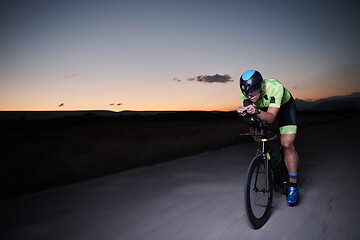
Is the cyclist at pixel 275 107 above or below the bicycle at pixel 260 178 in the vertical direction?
above

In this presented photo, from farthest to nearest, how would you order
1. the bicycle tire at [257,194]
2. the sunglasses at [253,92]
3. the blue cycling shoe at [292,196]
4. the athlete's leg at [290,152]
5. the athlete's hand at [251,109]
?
the blue cycling shoe at [292,196] → the athlete's leg at [290,152] → the sunglasses at [253,92] → the bicycle tire at [257,194] → the athlete's hand at [251,109]

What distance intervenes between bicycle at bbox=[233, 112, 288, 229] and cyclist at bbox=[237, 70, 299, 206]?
0.58ft

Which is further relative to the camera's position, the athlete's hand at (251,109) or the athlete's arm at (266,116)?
the athlete's arm at (266,116)

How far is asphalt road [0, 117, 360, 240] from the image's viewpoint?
10.7ft

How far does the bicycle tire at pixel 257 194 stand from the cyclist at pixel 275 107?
48 centimetres

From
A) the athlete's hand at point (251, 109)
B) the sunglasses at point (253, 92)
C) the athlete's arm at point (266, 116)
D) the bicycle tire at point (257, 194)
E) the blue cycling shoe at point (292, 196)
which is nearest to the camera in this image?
the athlete's hand at point (251, 109)

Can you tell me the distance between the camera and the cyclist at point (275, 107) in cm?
327

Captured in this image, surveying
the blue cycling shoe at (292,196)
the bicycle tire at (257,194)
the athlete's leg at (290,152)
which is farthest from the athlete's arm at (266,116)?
the blue cycling shoe at (292,196)

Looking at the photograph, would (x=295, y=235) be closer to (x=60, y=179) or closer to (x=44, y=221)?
(x=44, y=221)

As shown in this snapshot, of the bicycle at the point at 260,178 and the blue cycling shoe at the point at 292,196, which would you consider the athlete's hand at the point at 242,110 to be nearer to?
the bicycle at the point at 260,178

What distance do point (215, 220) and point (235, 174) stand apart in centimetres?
288

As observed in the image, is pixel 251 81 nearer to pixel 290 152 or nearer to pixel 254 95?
pixel 254 95

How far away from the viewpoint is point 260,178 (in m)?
3.54

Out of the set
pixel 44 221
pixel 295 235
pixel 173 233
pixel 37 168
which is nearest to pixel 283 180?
pixel 295 235
